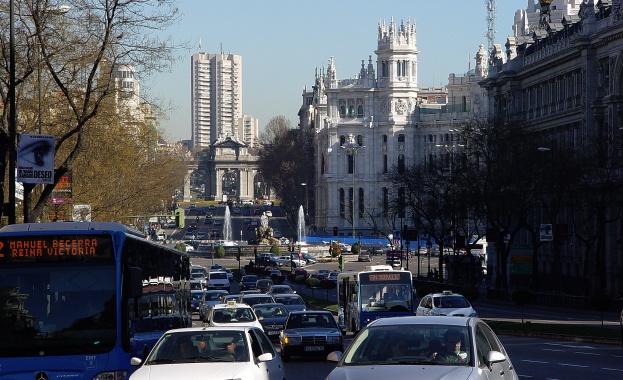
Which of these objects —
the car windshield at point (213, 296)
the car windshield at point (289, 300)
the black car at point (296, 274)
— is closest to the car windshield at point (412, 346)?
the car windshield at point (289, 300)

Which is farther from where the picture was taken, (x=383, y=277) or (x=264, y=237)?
(x=264, y=237)

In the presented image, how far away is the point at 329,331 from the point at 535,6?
80.5 m

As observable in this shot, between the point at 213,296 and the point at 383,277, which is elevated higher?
the point at 383,277

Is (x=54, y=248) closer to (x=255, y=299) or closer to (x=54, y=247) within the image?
(x=54, y=247)

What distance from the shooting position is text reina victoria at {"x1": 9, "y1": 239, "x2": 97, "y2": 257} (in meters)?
16.4

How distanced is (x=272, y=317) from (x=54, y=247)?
20859mm

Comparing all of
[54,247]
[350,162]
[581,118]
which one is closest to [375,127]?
[350,162]

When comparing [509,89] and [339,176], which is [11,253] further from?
[339,176]

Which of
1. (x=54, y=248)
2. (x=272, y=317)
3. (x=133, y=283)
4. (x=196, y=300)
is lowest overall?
(x=196, y=300)

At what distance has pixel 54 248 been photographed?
54.3 feet

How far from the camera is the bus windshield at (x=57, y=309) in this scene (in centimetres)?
1612

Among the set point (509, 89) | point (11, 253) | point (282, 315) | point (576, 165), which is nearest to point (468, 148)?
point (576, 165)

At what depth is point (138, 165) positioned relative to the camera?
76438 millimetres

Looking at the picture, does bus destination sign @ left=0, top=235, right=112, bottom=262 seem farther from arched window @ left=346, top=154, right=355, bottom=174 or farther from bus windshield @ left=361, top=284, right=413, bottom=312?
arched window @ left=346, top=154, right=355, bottom=174
